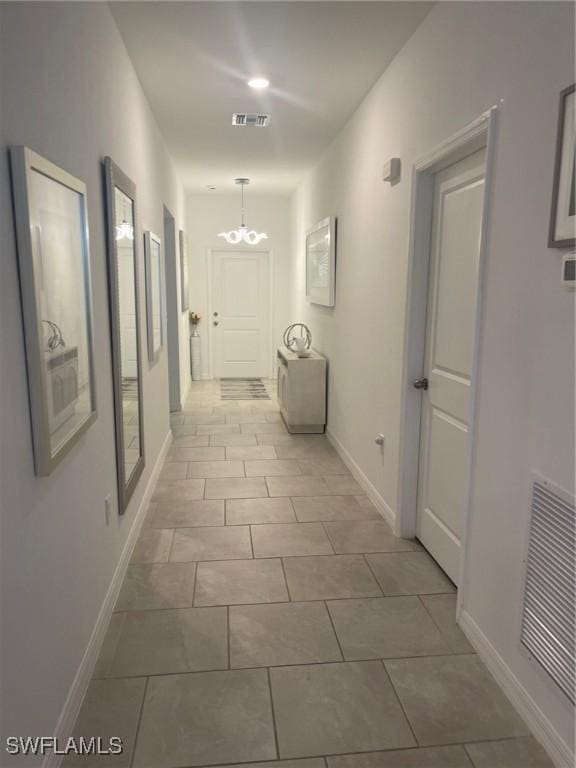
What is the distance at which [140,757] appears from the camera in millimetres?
1663

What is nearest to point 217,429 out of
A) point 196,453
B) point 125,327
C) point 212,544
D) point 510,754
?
point 196,453

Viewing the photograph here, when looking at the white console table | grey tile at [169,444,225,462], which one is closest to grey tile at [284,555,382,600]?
grey tile at [169,444,225,462]

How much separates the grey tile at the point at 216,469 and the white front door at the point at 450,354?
1672 millimetres

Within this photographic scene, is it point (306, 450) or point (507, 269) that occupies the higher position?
point (507, 269)

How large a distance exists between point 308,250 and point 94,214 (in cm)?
400

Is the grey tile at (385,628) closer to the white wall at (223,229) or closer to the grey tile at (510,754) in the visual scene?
the grey tile at (510,754)

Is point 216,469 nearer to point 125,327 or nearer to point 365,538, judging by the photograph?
point 365,538

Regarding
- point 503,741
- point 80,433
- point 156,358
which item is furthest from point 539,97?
point 156,358

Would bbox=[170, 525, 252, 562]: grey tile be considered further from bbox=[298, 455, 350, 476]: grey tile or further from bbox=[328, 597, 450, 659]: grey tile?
bbox=[298, 455, 350, 476]: grey tile

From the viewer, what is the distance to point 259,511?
3443 millimetres

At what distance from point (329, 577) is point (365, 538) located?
19.1 inches

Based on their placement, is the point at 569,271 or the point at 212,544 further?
the point at 212,544

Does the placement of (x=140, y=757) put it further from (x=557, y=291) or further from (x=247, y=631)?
(x=557, y=291)

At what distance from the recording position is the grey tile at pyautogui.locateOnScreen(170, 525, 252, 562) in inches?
113
